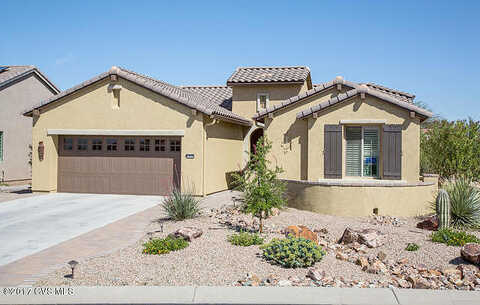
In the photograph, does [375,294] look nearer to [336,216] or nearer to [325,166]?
[336,216]

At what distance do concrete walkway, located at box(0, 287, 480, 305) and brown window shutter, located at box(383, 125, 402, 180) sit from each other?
7739 millimetres

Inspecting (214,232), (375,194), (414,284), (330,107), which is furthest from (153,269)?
(330,107)

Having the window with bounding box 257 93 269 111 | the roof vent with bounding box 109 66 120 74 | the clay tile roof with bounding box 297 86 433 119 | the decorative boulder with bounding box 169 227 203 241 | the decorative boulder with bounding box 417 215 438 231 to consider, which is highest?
the roof vent with bounding box 109 66 120 74

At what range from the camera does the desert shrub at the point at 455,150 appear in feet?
51.9

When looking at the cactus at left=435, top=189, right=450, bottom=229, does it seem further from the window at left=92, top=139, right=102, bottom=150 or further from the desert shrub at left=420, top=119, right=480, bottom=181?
the window at left=92, top=139, right=102, bottom=150

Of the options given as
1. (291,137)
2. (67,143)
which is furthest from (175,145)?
(67,143)

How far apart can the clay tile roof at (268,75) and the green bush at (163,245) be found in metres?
13.9

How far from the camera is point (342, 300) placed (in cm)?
573

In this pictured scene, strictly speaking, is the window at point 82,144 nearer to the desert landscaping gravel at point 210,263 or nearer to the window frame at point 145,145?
the window frame at point 145,145

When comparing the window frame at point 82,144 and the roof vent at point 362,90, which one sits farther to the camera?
the window frame at point 82,144

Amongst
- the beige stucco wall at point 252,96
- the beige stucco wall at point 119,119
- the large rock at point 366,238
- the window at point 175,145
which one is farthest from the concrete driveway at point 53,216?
the beige stucco wall at point 252,96

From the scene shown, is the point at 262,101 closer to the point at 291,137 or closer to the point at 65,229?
the point at 291,137

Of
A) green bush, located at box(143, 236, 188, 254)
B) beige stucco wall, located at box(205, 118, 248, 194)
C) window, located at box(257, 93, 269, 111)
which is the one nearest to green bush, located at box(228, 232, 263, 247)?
green bush, located at box(143, 236, 188, 254)

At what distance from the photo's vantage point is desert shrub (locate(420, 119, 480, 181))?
15820 mm
